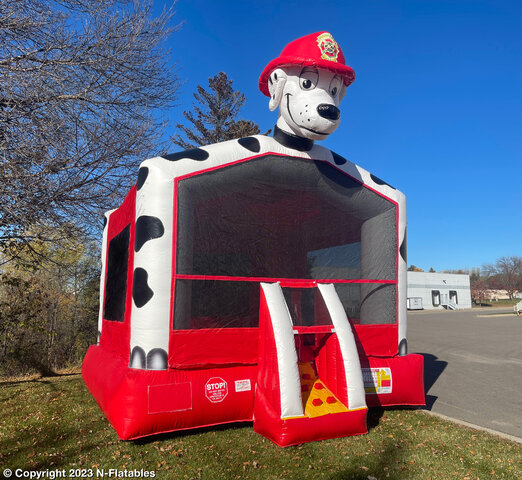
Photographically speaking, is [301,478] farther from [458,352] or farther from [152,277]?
[458,352]

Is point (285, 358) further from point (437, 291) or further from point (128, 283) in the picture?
point (437, 291)

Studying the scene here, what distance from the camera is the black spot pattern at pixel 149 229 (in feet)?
14.4

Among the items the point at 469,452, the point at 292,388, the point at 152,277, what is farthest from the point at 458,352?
the point at 152,277

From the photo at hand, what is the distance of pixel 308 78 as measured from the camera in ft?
16.8

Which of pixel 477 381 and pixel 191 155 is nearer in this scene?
pixel 191 155

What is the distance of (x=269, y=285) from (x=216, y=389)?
122 centimetres

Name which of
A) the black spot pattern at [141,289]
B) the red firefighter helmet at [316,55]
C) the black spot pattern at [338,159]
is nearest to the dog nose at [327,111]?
the red firefighter helmet at [316,55]

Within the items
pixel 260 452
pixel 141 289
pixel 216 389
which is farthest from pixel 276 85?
pixel 260 452

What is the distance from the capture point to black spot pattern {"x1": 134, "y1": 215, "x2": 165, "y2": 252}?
14.4ft

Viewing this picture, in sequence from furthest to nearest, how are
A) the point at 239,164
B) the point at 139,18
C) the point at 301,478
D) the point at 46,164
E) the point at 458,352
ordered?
1. the point at 458,352
2. the point at 139,18
3. the point at 46,164
4. the point at 239,164
5. the point at 301,478

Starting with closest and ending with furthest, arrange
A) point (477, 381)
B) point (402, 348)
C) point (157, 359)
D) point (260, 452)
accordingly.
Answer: point (260, 452) < point (157, 359) < point (402, 348) < point (477, 381)

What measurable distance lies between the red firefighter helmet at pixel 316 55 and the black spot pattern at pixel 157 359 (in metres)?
3.63

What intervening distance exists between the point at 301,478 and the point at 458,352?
30.3 ft

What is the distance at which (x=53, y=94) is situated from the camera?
18.4 ft
